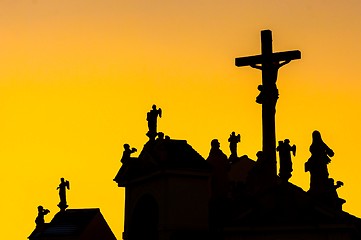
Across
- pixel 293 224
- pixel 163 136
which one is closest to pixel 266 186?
pixel 293 224

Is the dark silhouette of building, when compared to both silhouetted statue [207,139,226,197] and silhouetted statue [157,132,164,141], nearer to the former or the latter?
silhouetted statue [207,139,226,197]

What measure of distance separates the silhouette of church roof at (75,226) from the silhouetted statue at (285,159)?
55.4 feet

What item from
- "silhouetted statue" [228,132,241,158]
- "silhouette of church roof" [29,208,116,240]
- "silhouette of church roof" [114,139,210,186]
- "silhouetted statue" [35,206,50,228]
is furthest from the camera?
"silhouetted statue" [35,206,50,228]

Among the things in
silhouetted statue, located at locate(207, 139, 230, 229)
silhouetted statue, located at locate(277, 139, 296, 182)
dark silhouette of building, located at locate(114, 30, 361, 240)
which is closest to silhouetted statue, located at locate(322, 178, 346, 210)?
dark silhouette of building, located at locate(114, 30, 361, 240)

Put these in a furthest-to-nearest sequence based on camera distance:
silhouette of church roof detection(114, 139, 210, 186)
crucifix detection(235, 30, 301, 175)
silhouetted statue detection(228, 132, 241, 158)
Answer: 1. silhouetted statue detection(228, 132, 241, 158)
2. silhouette of church roof detection(114, 139, 210, 186)
3. crucifix detection(235, 30, 301, 175)

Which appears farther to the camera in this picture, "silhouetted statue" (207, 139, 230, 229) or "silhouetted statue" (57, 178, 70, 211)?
"silhouetted statue" (57, 178, 70, 211)

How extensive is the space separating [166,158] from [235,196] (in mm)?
2711

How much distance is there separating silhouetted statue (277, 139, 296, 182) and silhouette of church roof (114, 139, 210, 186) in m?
2.54

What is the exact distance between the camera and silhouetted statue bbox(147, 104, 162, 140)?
35.4 meters

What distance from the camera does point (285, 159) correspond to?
110 feet

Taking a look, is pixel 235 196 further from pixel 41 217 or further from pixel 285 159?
pixel 41 217

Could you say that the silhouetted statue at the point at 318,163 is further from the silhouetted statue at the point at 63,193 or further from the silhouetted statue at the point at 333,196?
the silhouetted statue at the point at 63,193

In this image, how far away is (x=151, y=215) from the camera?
1353 inches

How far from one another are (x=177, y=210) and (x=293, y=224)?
13.2 ft
